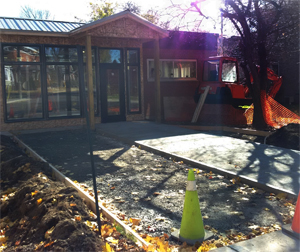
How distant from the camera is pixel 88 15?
140 feet

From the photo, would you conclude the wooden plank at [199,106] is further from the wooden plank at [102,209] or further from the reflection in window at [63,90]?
the wooden plank at [102,209]

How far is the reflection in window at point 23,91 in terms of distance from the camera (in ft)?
45.3

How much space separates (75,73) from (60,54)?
1011 millimetres

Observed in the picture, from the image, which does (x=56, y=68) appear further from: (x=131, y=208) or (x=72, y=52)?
(x=131, y=208)

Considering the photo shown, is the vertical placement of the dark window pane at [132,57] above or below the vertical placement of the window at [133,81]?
above

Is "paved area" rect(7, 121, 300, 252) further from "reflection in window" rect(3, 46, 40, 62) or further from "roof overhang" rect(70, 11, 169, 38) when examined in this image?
"reflection in window" rect(3, 46, 40, 62)

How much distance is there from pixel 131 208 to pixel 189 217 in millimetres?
1483

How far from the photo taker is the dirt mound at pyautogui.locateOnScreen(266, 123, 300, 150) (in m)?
9.70

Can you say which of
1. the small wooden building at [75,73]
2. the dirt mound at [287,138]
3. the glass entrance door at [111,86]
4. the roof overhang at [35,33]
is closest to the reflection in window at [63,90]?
the small wooden building at [75,73]

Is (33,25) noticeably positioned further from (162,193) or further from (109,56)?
(162,193)

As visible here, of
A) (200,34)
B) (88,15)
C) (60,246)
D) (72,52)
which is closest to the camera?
(60,246)

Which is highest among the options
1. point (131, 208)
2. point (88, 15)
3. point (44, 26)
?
point (88, 15)

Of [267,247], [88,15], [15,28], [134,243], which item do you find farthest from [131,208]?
[88,15]

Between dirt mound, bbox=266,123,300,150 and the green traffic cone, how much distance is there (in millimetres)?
6459
